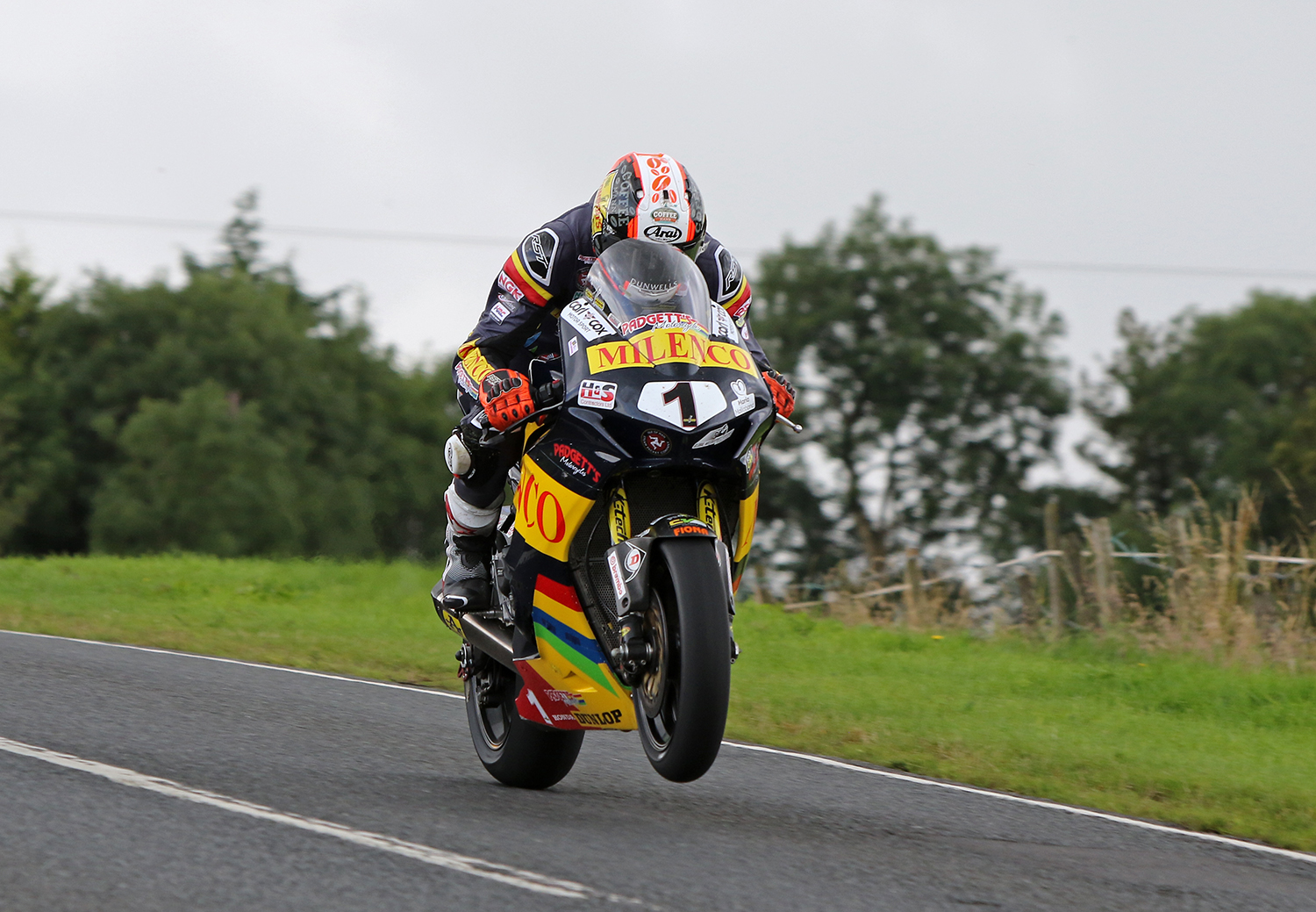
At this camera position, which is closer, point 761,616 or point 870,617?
point 761,616

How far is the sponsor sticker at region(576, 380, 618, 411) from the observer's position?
5145 millimetres

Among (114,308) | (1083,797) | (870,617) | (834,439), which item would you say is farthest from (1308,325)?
(1083,797)

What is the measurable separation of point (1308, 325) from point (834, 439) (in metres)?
16.1

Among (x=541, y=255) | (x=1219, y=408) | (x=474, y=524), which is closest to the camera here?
(x=541, y=255)

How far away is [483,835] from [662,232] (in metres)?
2.18

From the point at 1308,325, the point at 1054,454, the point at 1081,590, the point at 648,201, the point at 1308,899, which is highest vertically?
the point at 1308,325

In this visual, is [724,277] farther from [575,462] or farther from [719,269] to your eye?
[575,462]

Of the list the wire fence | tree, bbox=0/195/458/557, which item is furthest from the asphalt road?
tree, bbox=0/195/458/557

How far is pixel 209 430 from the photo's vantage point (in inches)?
1988

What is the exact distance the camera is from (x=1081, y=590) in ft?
45.9

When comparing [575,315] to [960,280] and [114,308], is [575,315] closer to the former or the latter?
[960,280]

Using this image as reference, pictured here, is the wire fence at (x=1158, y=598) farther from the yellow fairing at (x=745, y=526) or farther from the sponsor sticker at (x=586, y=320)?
the sponsor sticker at (x=586, y=320)

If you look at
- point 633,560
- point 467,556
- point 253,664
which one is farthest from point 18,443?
point 633,560

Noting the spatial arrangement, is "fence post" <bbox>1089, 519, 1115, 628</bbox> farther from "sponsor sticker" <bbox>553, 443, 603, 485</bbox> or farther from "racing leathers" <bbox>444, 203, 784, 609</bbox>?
"sponsor sticker" <bbox>553, 443, 603, 485</bbox>
